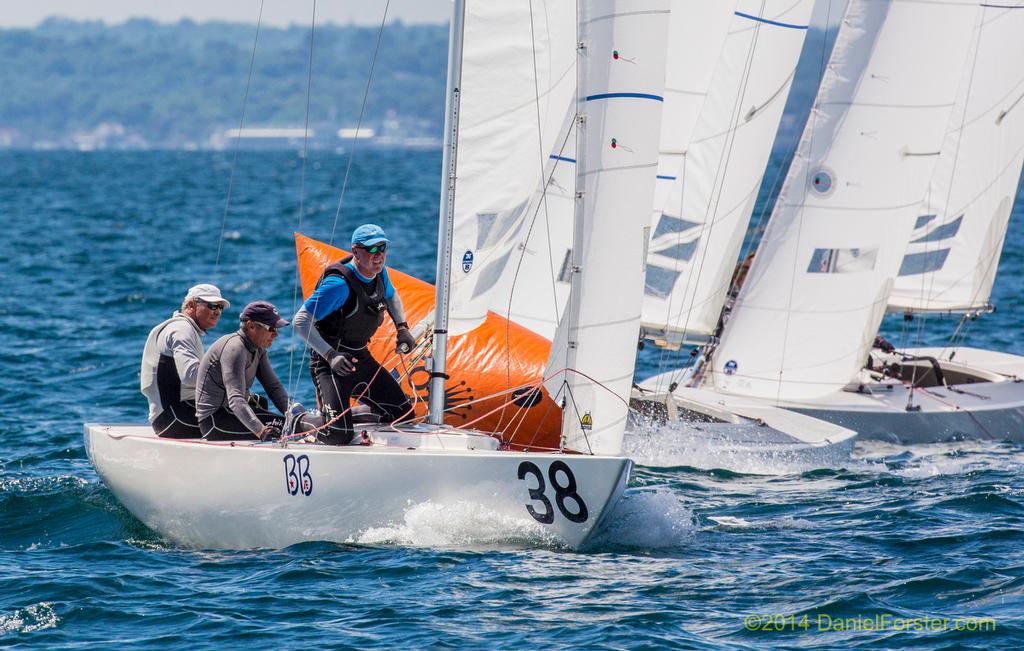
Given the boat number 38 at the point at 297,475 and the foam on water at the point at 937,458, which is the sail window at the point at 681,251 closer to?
the foam on water at the point at 937,458

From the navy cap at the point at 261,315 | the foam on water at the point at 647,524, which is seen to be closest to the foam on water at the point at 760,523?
the foam on water at the point at 647,524

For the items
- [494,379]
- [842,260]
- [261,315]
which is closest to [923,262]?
[842,260]

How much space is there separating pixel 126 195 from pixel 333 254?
3440 centimetres

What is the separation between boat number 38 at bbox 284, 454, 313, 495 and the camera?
23.7 ft

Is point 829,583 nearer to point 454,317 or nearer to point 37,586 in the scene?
point 454,317

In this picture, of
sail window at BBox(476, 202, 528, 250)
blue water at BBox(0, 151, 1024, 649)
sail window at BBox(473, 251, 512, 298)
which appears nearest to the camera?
blue water at BBox(0, 151, 1024, 649)

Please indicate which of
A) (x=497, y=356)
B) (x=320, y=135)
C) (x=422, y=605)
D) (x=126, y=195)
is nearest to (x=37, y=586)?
(x=422, y=605)

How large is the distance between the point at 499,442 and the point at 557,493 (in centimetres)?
81

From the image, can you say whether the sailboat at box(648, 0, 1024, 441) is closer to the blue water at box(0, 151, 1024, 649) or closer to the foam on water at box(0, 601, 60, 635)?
the blue water at box(0, 151, 1024, 649)

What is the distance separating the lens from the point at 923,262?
42.8ft

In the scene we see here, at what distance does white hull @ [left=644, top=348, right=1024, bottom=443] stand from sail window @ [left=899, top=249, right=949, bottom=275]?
55.1 inches

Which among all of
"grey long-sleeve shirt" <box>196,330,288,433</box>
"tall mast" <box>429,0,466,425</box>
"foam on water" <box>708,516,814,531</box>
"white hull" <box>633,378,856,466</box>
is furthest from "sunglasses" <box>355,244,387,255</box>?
"white hull" <box>633,378,856,466</box>

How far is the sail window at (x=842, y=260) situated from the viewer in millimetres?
11242

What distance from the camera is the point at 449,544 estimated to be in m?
7.31
